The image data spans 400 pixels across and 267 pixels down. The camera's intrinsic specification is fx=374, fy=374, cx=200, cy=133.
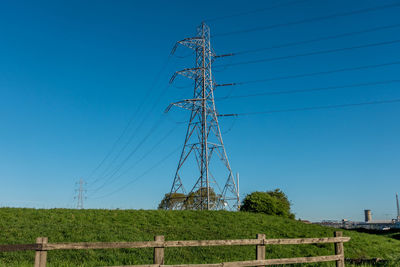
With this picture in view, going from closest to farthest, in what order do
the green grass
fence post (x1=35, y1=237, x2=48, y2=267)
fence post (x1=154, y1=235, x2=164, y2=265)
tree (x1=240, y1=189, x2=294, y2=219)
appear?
fence post (x1=35, y1=237, x2=48, y2=267) → fence post (x1=154, y1=235, x2=164, y2=265) → the green grass → tree (x1=240, y1=189, x2=294, y2=219)

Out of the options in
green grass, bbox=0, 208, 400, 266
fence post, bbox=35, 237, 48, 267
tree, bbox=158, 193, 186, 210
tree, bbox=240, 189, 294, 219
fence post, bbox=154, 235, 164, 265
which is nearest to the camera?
fence post, bbox=35, 237, 48, 267

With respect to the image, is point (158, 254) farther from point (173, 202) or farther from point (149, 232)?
point (173, 202)

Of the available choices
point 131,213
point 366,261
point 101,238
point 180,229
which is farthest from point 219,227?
point 366,261

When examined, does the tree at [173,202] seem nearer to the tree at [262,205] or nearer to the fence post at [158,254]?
the tree at [262,205]

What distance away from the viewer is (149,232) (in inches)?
816

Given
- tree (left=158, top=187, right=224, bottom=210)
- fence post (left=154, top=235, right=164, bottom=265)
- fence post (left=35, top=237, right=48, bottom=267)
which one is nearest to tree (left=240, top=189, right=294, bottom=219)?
tree (left=158, top=187, right=224, bottom=210)

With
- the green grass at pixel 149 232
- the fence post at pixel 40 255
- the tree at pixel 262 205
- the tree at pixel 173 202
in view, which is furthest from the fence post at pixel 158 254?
the tree at pixel 173 202

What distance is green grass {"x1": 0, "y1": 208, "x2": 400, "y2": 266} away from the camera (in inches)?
608

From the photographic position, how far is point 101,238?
1811 cm

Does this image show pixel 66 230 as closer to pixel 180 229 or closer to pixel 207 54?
pixel 180 229

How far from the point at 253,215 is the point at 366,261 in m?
13.8

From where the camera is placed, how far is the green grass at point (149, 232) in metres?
15.4

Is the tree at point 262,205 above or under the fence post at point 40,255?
above

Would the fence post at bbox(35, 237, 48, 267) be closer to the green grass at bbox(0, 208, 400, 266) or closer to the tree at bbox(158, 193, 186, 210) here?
the green grass at bbox(0, 208, 400, 266)
